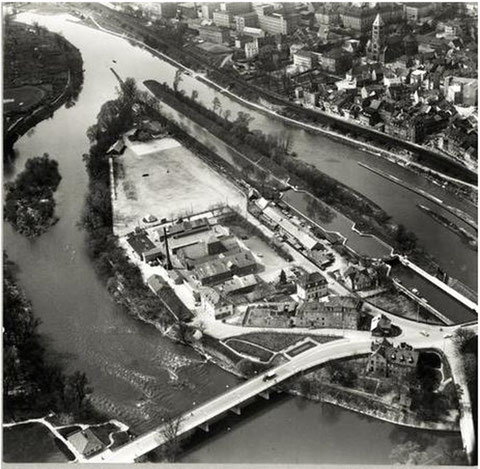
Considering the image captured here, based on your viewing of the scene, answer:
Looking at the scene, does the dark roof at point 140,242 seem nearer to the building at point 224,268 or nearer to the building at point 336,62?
the building at point 224,268

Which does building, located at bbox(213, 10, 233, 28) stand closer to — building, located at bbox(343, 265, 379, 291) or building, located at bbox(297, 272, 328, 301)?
building, located at bbox(343, 265, 379, 291)

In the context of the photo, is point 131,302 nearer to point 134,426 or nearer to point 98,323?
point 98,323

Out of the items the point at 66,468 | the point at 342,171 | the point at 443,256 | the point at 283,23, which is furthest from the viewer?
the point at 283,23

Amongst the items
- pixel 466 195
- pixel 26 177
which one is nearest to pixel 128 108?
pixel 26 177

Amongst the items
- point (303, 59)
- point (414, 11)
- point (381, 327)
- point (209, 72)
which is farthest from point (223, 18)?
point (381, 327)

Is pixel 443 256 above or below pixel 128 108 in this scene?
below

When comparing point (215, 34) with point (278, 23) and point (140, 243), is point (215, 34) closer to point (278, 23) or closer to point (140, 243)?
point (278, 23)
